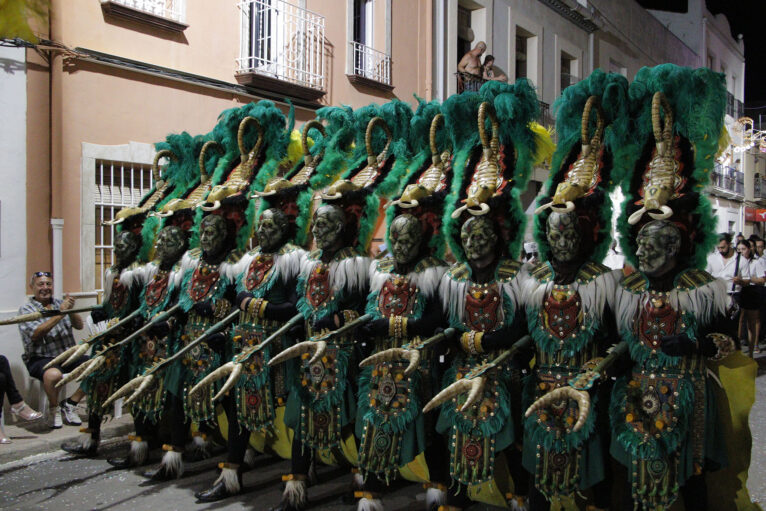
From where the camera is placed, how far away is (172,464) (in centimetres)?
504

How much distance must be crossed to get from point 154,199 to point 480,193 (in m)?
3.24

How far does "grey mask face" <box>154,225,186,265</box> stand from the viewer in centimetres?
541

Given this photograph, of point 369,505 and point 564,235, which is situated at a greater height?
point 564,235

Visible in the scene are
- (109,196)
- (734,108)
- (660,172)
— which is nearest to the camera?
(660,172)

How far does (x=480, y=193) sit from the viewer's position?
12.6 feet

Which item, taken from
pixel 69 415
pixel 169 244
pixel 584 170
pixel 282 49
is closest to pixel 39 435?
pixel 69 415

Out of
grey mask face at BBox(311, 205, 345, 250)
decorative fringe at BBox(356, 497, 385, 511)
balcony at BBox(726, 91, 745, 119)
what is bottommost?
decorative fringe at BBox(356, 497, 385, 511)

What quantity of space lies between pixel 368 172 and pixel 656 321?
208 cm

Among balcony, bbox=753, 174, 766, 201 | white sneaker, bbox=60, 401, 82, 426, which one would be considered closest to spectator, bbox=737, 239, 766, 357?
white sneaker, bbox=60, 401, 82, 426

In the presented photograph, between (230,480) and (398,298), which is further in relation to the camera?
(230,480)

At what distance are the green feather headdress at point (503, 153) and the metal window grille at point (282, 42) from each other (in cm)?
554

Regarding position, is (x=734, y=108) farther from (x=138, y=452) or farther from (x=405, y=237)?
(x=138, y=452)

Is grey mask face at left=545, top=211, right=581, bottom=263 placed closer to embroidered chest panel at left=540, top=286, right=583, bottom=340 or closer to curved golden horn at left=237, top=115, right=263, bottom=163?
embroidered chest panel at left=540, top=286, right=583, bottom=340

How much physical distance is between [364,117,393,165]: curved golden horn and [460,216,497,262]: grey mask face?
1.05 metres
